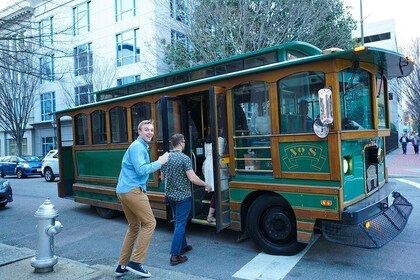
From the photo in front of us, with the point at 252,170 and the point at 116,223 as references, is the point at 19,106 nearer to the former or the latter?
the point at 116,223

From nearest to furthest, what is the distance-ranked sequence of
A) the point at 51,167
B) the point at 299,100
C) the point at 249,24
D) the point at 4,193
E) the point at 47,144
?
the point at 299,100
the point at 4,193
the point at 249,24
the point at 51,167
the point at 47,144

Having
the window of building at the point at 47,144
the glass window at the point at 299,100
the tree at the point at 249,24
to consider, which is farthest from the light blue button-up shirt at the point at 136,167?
the window of building at the point at 47,144

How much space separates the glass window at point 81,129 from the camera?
8781 mm

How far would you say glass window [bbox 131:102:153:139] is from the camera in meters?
7.10

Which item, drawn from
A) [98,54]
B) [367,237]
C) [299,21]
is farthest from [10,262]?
[98,54]

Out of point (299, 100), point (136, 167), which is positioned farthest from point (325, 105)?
point (136, 167)

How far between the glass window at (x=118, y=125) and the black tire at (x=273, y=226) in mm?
3388

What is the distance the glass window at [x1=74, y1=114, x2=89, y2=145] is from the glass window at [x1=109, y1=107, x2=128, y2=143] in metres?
1.18

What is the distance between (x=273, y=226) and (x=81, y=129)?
18.5 ft

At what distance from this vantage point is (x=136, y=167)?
4324 millimetres

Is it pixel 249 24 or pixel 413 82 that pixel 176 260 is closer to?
pixel 249 24

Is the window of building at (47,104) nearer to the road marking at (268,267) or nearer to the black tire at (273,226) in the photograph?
the black tire at (273,226)

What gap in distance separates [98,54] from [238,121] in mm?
24397

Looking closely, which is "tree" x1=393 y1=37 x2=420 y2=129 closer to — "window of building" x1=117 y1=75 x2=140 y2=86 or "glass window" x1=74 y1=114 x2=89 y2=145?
"window of building" x1=117 y1=75 x2=140 y2=86
